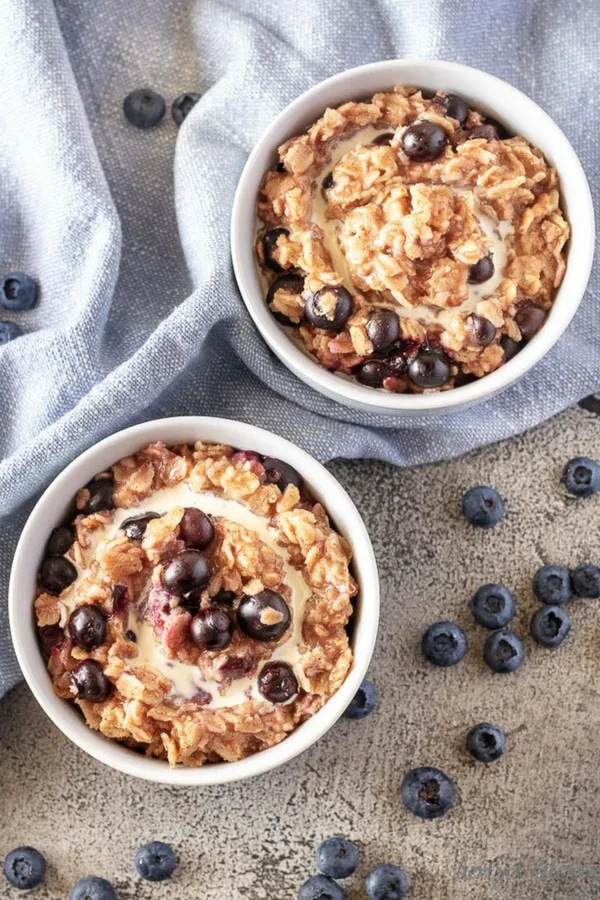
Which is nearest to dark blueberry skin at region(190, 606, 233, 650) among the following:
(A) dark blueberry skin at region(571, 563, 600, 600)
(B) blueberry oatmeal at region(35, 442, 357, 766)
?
(B) blueberry oatmeal at region(35, 442, 357, 766)

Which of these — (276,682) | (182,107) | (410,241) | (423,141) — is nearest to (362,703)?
(276,682)


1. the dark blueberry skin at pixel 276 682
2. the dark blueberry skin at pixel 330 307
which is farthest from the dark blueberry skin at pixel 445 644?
the dark blueberry skin at pixel 330 307

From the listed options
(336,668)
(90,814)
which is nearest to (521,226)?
(336,668)

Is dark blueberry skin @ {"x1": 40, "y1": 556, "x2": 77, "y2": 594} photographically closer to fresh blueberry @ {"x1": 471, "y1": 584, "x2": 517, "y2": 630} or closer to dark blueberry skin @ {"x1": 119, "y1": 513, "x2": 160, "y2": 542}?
dark blueberry skin @ {"x1": 119, "y1": 513, "x2": 160, "y2": 542}

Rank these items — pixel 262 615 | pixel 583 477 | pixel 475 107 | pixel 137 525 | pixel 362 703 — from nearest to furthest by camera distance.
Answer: pixel 262 615
pixel 137 525
pixel 475 107
pixel 362 703
pixel 583 477

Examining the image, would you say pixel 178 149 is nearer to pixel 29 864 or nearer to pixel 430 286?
pixel 430 286

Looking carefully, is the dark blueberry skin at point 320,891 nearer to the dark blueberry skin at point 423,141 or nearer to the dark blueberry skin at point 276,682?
the dark blueberry skin at point 276,682

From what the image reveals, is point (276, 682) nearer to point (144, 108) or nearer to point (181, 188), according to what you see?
point (181, 188)
